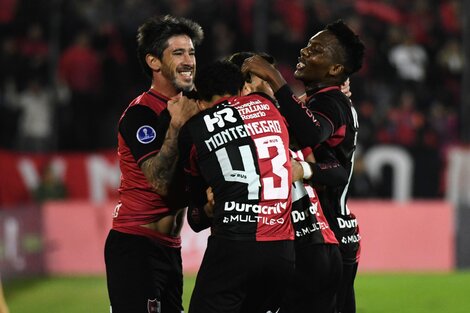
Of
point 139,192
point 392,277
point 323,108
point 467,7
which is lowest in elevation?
point 392,277

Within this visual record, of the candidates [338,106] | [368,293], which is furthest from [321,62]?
[368,293]

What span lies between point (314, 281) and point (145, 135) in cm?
125

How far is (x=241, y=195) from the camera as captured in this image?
489 cm

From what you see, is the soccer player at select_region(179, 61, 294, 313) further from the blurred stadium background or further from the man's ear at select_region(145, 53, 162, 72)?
the blurred stadium background

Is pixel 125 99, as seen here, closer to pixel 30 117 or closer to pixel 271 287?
pixel 30 117

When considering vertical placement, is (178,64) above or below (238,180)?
above

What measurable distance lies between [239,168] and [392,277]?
8352mm

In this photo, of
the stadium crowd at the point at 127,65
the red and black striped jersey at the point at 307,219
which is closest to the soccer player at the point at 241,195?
the red and black striped jersey at the point at 307,219

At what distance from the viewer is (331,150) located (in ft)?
18.6

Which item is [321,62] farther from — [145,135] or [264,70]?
[145,135]

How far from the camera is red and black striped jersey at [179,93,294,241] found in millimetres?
4887

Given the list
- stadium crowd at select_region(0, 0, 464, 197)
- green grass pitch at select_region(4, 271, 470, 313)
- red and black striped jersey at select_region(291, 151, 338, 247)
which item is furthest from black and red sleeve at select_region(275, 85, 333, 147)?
stadium crowd at select_region(0, 0, 464, 197)

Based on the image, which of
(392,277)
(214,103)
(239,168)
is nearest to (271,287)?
(239,168)

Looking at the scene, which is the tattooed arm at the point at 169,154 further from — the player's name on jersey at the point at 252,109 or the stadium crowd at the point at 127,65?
the stadium crowd at the point at 127,65
